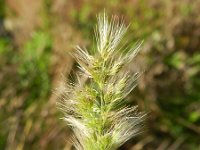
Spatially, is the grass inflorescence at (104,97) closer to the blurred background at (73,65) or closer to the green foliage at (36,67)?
the blurred background at (73,65)

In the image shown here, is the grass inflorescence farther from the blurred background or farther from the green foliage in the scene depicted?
the green foliage

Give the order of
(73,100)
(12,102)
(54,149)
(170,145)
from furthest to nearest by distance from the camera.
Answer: (170,145) < (12,102) < (54,149) < (73,100)

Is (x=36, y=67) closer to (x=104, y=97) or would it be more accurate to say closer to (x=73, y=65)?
(x=73, y=65)

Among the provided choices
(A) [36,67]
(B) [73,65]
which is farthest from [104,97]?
(A) [36,67]

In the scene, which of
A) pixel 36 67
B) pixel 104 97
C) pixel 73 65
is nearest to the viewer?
pixel 104 97

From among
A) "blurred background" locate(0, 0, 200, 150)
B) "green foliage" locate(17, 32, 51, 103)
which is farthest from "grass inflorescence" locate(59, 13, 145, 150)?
"green foliage" locate(17, 32, 51, 103)

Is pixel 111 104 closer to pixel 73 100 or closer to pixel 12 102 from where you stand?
pixel 73 100

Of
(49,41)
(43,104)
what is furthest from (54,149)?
(49,41)
